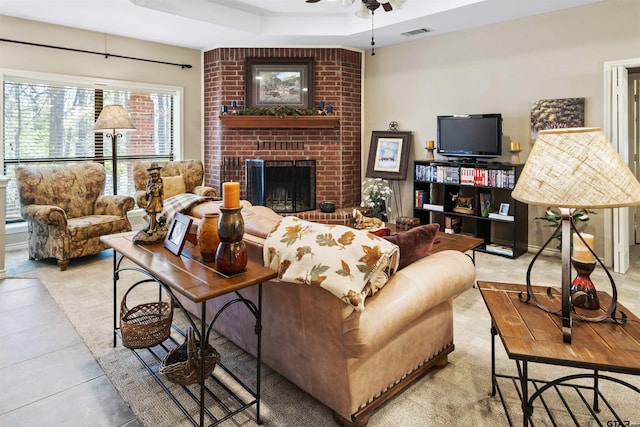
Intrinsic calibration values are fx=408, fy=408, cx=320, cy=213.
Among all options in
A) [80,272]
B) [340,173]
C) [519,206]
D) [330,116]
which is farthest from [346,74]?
[80,272]

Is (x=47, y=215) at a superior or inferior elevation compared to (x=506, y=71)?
inferior

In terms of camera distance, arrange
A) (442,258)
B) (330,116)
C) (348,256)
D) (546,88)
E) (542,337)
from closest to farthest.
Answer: (542,337) → (348,256) → (442,258) → (546,88) → (330,116)

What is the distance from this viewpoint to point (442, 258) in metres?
2.11

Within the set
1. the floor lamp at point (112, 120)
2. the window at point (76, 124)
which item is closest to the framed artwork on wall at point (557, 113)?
the floor lamp at point (112, 120)

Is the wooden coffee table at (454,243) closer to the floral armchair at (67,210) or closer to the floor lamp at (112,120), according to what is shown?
the floral armchair at (67,210)

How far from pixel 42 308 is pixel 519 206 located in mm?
4675

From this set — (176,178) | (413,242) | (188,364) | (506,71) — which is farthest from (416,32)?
(188,364)

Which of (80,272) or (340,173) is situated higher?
(340,173)

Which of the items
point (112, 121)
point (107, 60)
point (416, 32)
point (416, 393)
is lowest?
point (416, 393)

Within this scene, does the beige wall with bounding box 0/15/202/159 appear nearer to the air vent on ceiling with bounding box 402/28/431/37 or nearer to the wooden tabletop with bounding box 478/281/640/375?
the air vent on ceiling with bounding box 402/28/431/37

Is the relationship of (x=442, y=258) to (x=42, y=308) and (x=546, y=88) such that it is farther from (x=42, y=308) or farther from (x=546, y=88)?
(x=546, y=88)

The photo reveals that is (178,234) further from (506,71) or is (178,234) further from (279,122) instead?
(506,71)

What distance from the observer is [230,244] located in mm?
1705

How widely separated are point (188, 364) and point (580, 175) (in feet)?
5.87
